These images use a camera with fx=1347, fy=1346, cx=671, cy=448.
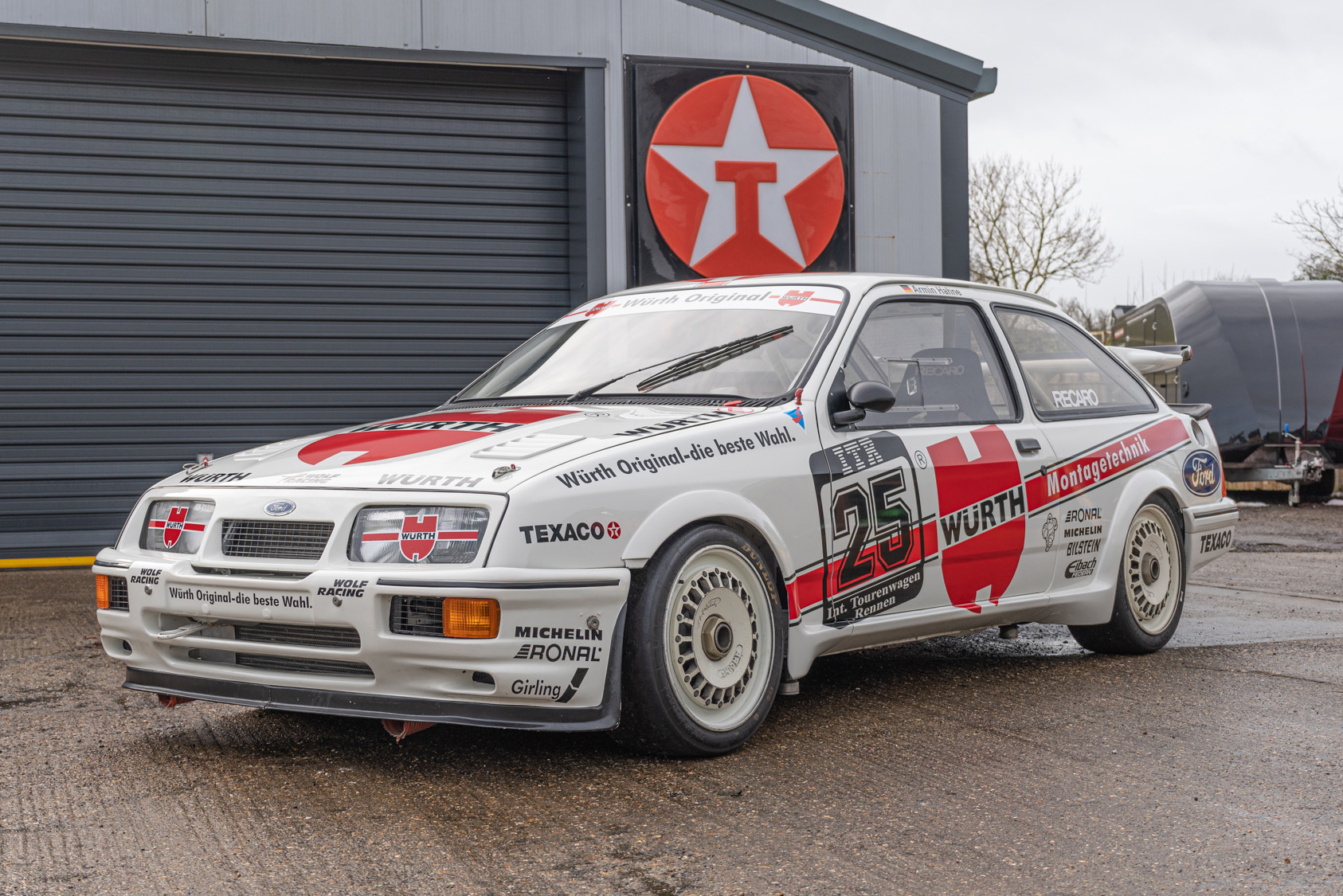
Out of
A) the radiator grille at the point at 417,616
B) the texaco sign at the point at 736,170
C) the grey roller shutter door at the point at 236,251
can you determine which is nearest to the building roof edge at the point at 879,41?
the texaco sign at the point at 736,170

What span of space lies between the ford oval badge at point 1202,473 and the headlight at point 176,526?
4259 mm

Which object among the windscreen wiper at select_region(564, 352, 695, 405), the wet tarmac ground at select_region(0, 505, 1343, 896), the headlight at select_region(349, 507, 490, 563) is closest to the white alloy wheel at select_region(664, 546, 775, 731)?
the wet tarmac ground at select_region(0, 505, 1343, 896)

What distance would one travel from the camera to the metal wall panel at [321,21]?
9617 mm

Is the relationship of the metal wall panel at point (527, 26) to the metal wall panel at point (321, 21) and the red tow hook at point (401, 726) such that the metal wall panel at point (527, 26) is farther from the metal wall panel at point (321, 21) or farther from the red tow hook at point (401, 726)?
the red tow hook at point (401, 726)

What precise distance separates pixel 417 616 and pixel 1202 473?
4.12 m

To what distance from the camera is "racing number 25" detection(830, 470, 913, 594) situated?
14.4 ft

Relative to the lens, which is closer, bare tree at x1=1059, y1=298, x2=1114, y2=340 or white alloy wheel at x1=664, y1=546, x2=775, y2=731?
white alloy wheel at x1=664, y1=546, x2=775, y2=731

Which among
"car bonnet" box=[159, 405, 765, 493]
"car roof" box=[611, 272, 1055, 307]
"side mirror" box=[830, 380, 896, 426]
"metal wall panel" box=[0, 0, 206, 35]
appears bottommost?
"car bonnet" box=[159, 405, 765, 493]

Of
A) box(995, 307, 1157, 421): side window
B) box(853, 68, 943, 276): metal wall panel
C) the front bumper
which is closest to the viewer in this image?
the front bumper

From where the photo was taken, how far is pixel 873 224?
432 inches

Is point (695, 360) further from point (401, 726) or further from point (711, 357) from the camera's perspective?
point (401, 726)

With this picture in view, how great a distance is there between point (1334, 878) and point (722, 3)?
884 cm

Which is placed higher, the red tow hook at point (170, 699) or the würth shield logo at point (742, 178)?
the würth shield logo at point (742, 178)

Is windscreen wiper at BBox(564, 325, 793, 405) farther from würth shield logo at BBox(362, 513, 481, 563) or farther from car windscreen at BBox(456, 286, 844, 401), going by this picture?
würth shield logo at BBox(362, 513, 481, 563)
